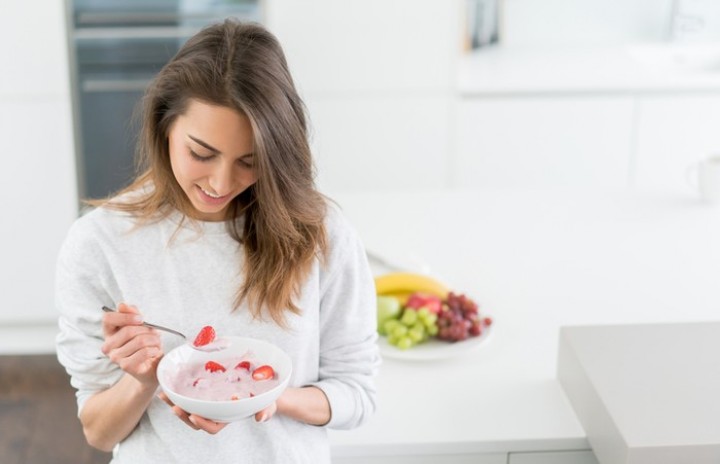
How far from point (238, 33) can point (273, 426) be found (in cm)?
54

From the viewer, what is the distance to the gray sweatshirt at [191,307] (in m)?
1.34

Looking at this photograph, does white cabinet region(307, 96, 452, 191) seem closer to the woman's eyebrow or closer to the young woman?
the young woman

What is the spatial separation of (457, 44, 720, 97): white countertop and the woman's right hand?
7.96 feet

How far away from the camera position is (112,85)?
338 centimetres

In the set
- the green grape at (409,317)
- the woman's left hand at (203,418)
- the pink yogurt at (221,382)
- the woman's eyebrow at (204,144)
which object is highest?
the woman's eyebrow at (204,144)

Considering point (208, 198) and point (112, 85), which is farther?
point (112, 85)

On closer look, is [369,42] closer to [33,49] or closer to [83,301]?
[33,49]

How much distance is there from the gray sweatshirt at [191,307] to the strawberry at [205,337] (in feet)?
0.17

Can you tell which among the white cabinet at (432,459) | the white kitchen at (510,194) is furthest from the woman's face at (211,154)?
the white cabinet at (432,459)

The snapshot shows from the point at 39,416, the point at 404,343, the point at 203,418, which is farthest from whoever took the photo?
the point at 39,416

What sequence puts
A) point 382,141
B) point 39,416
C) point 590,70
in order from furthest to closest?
point 590,70 < point 382,141 < point 39,416

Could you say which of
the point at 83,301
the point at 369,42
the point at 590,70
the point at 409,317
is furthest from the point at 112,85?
the point at 83,301

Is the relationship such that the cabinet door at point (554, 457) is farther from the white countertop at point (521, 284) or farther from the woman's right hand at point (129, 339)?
the woman's right hand at point (129, 339)

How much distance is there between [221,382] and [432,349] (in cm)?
56
